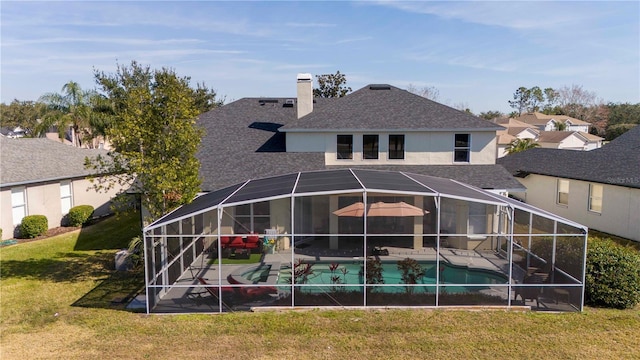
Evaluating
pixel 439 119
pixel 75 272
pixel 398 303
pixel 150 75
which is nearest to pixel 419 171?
pixel 439 119

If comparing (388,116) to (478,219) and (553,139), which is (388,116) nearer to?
(478,219)

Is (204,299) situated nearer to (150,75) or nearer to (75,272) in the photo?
(75,272)

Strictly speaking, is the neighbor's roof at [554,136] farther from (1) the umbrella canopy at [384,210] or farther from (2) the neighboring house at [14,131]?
(2) the neighboring house at [14,131]

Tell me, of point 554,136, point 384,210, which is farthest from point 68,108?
point 554,136

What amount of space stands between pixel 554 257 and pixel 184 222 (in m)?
11.9

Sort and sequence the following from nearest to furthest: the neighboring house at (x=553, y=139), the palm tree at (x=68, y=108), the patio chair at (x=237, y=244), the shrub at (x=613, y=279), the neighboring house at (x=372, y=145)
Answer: the shrub at (x=613, y=279), the patio chair at (x=237, y=244), the neighboring house at (x=372, y=145), the palm tree at (x=68, y=108), the neighboring house at (x=553, y=139)

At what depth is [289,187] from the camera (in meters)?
12.7

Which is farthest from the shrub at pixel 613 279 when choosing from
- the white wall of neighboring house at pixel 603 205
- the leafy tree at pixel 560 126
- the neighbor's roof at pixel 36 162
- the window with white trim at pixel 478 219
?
the leafy tree at pixel 560 126

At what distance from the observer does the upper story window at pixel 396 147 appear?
2042 cm

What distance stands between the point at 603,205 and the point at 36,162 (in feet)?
99.6

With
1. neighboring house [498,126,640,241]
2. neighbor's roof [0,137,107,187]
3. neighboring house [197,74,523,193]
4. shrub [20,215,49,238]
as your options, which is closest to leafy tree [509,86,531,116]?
neighboring house [498,126,640,241]

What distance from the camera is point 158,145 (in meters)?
13.5

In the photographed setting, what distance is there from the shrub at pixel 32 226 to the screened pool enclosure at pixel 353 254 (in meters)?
10.8

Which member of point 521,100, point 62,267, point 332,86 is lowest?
point 62,267
